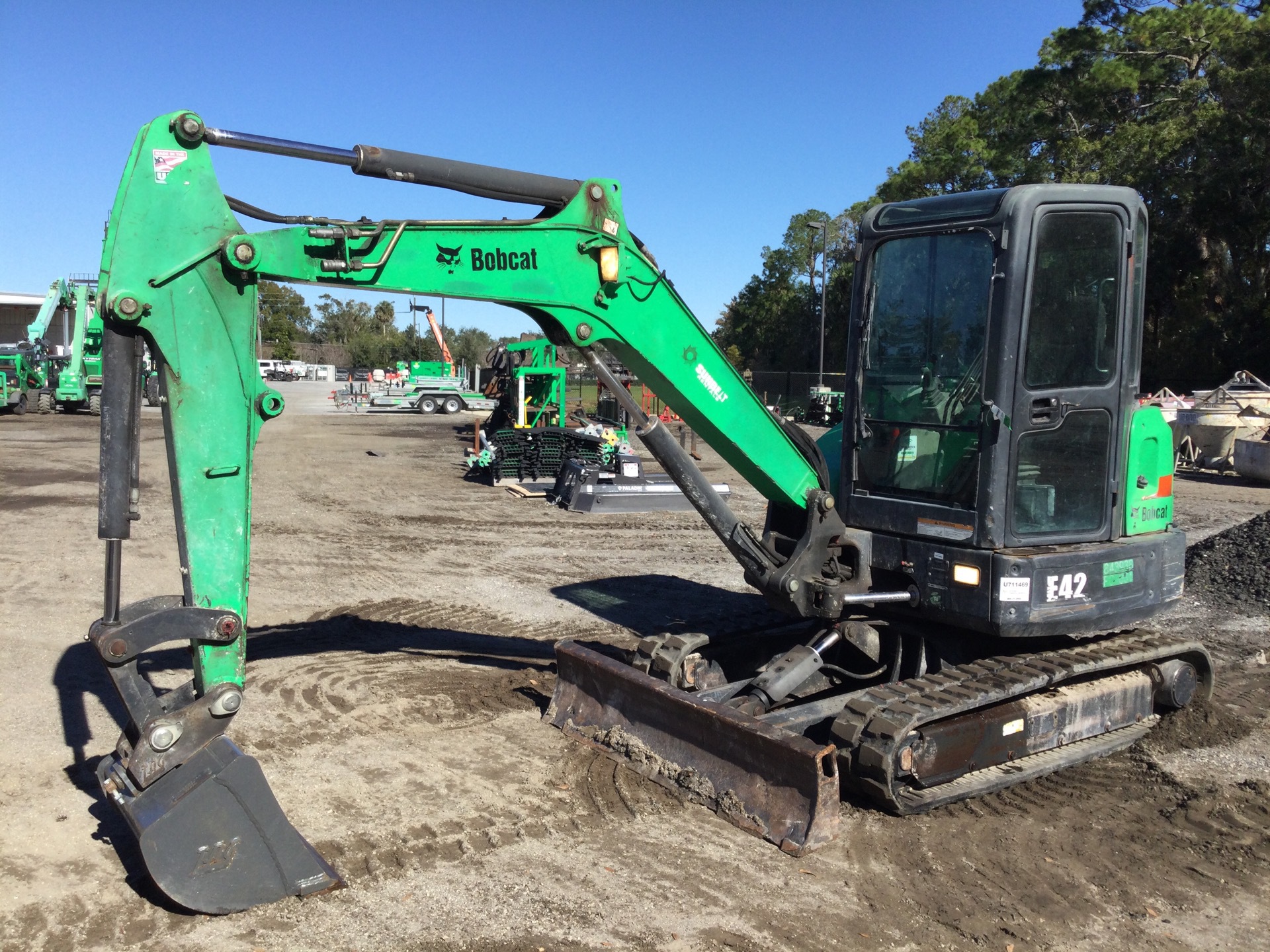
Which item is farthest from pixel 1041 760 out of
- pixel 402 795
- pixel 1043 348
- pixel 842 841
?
pixel 402 795

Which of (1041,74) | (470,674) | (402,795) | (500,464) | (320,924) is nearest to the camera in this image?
(320,924)

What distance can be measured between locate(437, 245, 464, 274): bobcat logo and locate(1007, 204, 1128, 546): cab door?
2.73 m

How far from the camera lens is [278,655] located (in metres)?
7.30

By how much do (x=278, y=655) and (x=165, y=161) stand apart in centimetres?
445

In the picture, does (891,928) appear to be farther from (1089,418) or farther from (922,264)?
(922,264)

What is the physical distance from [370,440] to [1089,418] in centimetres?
2326

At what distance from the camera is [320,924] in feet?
12.4

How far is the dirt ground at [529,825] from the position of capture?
386cm

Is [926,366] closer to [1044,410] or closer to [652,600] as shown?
[1044,410]

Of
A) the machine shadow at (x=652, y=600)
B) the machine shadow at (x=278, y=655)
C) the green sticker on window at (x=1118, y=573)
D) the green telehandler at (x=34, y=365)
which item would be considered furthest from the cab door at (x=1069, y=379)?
the green telehandler at (x=34, y=365)

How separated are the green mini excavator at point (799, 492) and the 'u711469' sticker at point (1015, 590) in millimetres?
33

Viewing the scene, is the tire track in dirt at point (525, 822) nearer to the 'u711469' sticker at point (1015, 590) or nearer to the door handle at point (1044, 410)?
the 'u711469' sticker at point (1015, 590)

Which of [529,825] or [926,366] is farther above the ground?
[926,366]

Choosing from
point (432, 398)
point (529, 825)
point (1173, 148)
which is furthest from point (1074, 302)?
point (432, 398)
